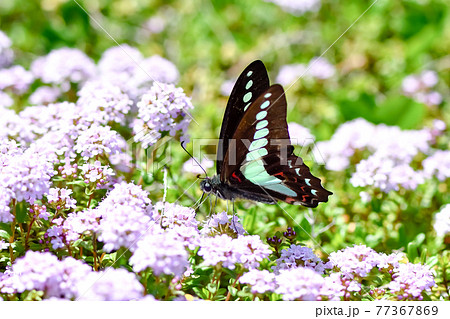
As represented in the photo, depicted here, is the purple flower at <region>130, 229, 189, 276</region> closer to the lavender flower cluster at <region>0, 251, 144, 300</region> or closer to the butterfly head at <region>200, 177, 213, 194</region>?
the lavender flower cluster at <region>0, 251, 144, 300</region>

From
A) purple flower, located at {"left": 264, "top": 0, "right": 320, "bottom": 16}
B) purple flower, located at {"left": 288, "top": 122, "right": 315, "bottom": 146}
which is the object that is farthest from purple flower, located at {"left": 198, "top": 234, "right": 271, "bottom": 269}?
purple flower, located at {"left": 264, "top": 0, "right": 320, "bottom": 16}

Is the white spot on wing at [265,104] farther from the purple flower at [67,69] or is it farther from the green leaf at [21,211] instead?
the purple flower at [67,69]

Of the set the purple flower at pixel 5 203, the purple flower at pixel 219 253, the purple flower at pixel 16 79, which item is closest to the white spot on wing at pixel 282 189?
the purple flower at pixel 219 253

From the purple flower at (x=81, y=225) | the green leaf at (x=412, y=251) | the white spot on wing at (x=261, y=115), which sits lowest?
the green leaf at (x=412, y=251)

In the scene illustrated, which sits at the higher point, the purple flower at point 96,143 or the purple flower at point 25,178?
the purple flower at point 96,143

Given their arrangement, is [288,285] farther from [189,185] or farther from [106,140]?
[189,185]

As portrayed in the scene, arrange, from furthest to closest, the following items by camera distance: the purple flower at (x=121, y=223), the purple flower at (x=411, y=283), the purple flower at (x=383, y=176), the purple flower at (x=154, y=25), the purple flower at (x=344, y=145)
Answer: the purple flower at (x=154, y=25) < the purple flower at (x=344, y=145) < the purple flower at (x=383, y=176) < the purple flower at (x=411, y=283) < the purple flower at (x=121, y=223)
